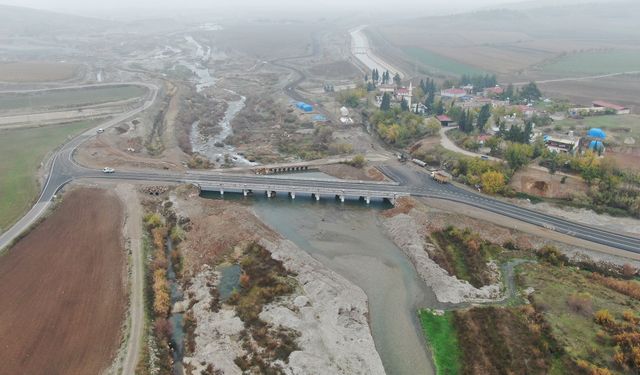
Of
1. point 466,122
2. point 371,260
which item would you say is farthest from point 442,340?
point 466,122

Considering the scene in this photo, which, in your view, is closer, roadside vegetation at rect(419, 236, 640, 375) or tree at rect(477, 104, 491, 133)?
roadside vegetation at rect(419, 236, 640, 375)

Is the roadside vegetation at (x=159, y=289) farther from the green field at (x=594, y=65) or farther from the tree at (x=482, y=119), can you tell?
the green field at (x=594, y=65)

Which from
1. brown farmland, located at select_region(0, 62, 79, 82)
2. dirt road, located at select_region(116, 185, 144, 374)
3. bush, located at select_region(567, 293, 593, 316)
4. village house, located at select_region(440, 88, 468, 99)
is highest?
brown farmland, located at select_region(0, 62, 79, 82)

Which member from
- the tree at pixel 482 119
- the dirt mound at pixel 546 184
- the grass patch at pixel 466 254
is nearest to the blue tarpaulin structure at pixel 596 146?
the dirt mound at pixel 546 184

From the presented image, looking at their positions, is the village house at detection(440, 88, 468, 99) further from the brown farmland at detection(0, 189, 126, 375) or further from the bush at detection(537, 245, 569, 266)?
the brown farmland at detection(0, 189, 126, 375)

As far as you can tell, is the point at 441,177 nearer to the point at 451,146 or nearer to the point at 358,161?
→ the point at 451,146

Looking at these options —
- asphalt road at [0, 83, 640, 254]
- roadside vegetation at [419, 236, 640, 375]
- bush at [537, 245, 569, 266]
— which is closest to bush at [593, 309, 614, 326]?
roadside vegetation at [419, 236, 640, 375]

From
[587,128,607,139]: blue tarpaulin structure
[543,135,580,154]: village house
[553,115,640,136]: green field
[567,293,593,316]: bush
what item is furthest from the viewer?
[553,115,640,136]: green field

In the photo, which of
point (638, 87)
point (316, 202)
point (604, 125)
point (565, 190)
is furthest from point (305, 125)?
point (638, 87)
